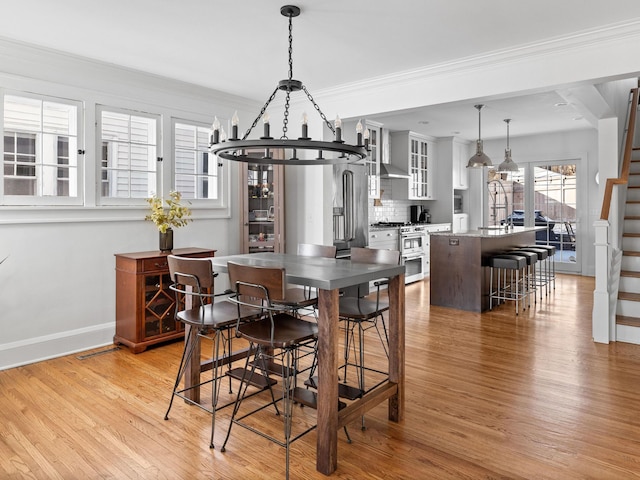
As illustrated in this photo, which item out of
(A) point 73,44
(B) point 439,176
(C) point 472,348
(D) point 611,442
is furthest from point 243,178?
(B) point 439,176

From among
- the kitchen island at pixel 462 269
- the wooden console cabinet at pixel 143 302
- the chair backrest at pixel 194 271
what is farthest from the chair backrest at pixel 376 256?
the kitchen island at pixel 462 269

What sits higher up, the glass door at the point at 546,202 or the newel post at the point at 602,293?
the glass door at the point at 546,202

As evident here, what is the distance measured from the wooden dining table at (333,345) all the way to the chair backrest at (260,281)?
0.14 m

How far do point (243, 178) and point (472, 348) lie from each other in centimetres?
301

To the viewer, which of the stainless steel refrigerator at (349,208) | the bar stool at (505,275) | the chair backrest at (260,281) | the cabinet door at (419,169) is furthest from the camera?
the cabinet door at (419,169)

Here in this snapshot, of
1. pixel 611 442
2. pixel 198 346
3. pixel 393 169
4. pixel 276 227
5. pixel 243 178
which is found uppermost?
pixel 393 169

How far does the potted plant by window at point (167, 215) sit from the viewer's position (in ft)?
14.4

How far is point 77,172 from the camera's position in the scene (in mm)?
4117

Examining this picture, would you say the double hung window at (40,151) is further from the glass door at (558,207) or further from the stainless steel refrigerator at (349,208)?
the glass door at (558,207)

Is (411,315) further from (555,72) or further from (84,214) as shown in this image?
(84,214)

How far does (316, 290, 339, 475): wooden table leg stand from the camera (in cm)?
221

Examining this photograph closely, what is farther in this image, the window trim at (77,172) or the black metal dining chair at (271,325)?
the window trim at (77,172)

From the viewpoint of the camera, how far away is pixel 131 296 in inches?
161

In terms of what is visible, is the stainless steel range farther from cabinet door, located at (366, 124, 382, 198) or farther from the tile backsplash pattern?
cabinet door, located at (366, 124, 382, 198)
